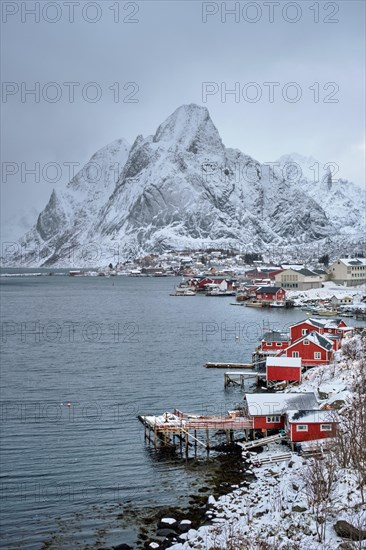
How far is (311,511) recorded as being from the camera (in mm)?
18938

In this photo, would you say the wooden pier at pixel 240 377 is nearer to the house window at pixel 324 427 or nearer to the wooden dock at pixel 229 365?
the wooden dock at pixel 229 365

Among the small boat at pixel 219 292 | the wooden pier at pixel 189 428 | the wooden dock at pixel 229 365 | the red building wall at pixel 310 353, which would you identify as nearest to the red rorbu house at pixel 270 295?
the small boat at pixel 219 292

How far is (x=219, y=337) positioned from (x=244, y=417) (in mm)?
32185

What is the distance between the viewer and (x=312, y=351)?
41.9 metres

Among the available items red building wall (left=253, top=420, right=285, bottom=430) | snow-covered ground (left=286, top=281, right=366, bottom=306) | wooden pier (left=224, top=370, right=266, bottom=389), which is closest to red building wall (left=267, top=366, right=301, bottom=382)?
wooden pier (left=224, top=370, right=266, bottom=389)

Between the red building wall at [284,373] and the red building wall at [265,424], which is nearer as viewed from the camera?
the red building wall at [265,424]

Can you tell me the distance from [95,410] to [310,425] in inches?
479

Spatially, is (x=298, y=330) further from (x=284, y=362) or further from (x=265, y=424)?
(x=265, y=424)

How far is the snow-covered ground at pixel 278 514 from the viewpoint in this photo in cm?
1734

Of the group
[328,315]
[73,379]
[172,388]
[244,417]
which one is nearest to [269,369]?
[172,388]

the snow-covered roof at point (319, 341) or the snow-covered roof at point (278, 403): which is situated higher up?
the snow-covered roof at point (319, 341)

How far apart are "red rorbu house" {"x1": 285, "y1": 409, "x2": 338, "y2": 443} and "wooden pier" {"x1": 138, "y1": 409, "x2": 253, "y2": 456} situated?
2.27 metres

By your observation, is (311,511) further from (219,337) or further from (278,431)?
(219,337)

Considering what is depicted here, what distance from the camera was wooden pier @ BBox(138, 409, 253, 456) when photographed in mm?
28328
